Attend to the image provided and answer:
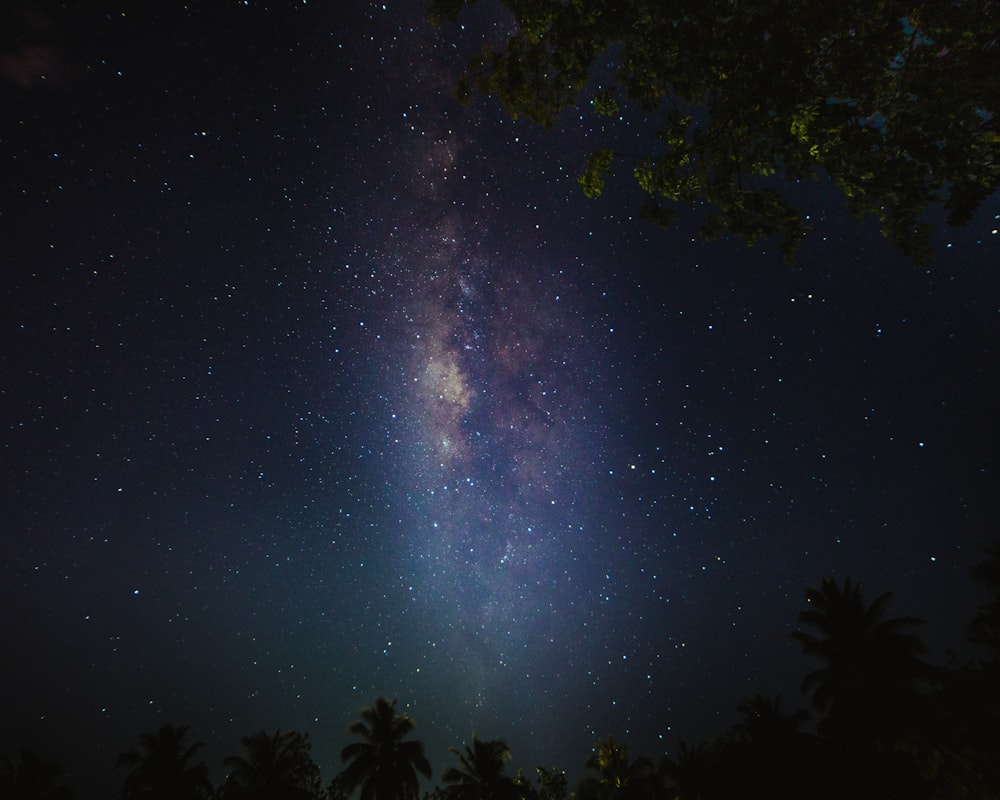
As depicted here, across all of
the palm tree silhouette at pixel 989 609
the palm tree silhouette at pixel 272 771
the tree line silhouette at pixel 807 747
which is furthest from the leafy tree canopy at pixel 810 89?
the palm tree silhouette at pixel 272 771

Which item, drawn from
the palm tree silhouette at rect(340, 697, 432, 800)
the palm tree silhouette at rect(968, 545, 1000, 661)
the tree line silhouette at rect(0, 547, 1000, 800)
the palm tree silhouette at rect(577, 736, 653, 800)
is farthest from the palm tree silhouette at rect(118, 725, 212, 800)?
the palm tree silhouette at rect(968, 545, 1000, 661)

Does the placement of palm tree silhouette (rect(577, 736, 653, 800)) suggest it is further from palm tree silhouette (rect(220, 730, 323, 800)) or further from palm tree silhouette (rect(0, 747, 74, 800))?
palm tree silhouette (rect(0, 747, 74, 800))

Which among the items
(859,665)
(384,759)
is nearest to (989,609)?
(859,665)

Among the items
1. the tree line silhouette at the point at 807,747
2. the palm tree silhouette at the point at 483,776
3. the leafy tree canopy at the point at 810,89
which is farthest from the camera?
the palm tree silhouette at the point at 483,776

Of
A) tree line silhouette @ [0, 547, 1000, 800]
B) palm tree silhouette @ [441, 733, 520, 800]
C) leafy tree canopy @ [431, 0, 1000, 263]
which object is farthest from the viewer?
palm tree silhouette @ [441, 733, 520, 800]

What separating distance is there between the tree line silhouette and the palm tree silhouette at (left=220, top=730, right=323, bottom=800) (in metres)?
0.05

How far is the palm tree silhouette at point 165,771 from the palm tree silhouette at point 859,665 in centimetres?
3126

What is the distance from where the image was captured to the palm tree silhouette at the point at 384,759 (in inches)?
1014

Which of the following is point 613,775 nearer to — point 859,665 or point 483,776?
point 483,776

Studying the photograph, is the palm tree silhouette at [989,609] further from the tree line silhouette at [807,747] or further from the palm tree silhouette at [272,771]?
the palm tree silhouette at [272,771]

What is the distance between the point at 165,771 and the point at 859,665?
34.4m

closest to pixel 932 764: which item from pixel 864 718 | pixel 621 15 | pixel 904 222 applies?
pixel 864 718

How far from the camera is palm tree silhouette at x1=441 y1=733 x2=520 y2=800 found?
29719 millimetres

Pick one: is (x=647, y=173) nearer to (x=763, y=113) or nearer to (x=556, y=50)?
(x=763, y=113)
